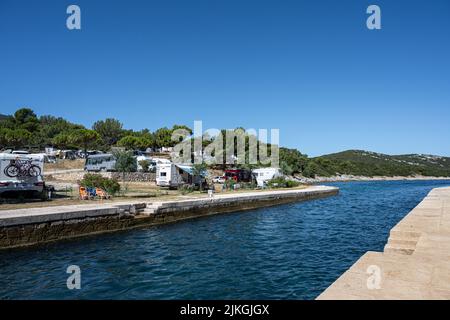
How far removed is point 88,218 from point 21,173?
23.6 ft

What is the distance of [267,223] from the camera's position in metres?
20.9

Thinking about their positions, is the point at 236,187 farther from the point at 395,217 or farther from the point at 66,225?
the point at 66,225

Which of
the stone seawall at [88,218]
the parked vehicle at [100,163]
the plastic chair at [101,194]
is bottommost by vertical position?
the stone seawall at [88,218]

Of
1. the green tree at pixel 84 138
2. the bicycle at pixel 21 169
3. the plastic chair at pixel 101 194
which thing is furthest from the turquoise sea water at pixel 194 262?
the green tree at pixel 84 138

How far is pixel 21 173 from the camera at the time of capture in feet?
65.0

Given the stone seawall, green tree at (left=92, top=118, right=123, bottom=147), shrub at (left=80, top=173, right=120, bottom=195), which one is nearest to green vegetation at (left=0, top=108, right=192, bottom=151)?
green tree at (left=92, top=118, right=123, bottom=147)

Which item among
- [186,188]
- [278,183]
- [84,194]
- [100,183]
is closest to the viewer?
[84,194]

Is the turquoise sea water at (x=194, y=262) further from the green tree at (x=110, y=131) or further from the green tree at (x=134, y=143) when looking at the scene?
the green tree at (x=110, y=131)

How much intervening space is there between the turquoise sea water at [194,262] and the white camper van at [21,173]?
770 cm

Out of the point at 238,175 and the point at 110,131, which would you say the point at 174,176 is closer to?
the point at 238,175

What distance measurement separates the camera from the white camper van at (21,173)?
1911 cm

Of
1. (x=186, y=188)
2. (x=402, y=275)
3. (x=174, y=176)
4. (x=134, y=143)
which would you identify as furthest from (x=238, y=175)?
(x=402, y=275)

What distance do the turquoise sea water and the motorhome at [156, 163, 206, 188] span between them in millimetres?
15504
